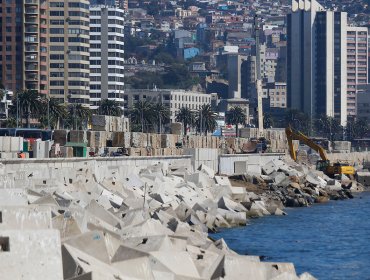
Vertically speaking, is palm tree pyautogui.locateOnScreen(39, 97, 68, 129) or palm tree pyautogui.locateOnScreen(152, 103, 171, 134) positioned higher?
palm tree pyautogui.locateOnScreen(39, 97, 68, 129)

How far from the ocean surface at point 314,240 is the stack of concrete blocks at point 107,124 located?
28439 millimetres

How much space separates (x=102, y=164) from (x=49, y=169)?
36.3ft

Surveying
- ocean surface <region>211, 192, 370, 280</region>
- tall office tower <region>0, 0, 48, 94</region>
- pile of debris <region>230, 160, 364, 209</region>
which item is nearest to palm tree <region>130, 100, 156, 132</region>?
tall office tower <region>0, 0, 48, 94</region>

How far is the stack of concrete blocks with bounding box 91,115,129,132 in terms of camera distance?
3772 inches

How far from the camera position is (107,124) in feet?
319

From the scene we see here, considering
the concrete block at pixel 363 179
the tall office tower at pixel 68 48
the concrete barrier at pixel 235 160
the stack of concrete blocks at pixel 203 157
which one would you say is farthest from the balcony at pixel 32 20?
the stack of concrete blocks at pixel 203 157

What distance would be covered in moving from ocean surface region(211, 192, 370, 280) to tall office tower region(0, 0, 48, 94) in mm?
88572

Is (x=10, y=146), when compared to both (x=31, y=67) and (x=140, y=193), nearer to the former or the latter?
(x=140, y=193)

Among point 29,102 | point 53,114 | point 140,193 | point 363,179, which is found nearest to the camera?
point 140,193

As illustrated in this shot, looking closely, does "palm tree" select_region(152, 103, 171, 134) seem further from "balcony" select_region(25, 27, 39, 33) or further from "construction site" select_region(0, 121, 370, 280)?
"construction site" select_region(0, 121, 370, 280)

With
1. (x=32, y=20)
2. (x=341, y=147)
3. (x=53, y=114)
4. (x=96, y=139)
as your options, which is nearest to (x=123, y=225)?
(x=96, y=139)

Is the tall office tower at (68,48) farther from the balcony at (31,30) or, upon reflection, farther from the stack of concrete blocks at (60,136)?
the stack of concrete blocks at (60,136)

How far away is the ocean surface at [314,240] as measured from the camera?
129 feet

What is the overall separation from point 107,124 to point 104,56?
85.0 meters
